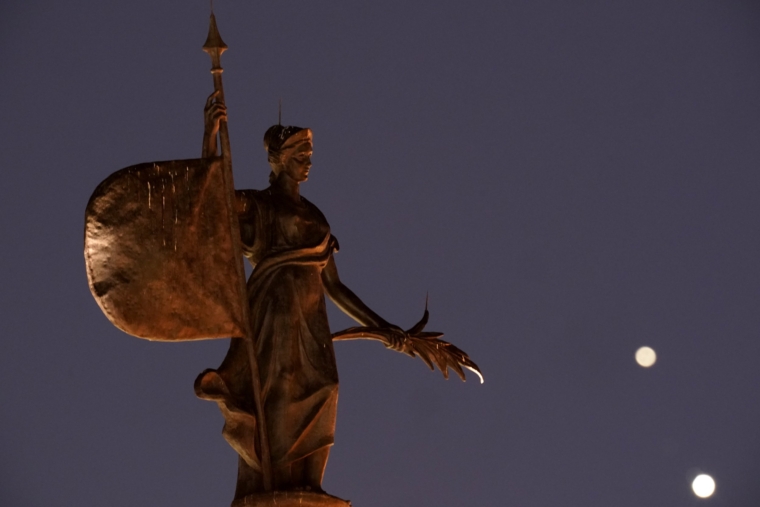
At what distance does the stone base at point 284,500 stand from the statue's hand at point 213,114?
2.69m

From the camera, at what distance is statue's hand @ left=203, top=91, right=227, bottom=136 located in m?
12.0

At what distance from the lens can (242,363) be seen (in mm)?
12234

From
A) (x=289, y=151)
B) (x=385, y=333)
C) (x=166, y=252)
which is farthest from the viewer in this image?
(x=385, y=333)

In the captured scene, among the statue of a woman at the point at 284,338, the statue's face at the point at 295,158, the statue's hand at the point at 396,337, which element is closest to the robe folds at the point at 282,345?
the statue of a woman at the point at 284,338

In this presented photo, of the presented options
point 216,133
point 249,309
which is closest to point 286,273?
point 249,309

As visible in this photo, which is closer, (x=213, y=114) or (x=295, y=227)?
(x=213, y=114)

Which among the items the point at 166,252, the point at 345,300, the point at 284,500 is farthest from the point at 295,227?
the point at 284,500

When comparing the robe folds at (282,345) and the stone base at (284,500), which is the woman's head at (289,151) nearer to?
the robe folds at (282,345)

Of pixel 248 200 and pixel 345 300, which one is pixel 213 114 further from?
pixel 345 300

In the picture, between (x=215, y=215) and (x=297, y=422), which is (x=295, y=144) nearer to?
(x=215, y=215)

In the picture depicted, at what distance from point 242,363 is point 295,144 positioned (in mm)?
1838

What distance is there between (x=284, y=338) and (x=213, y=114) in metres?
1.78

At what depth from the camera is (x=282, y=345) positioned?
12.3 metres

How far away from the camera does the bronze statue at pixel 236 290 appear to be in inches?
464
